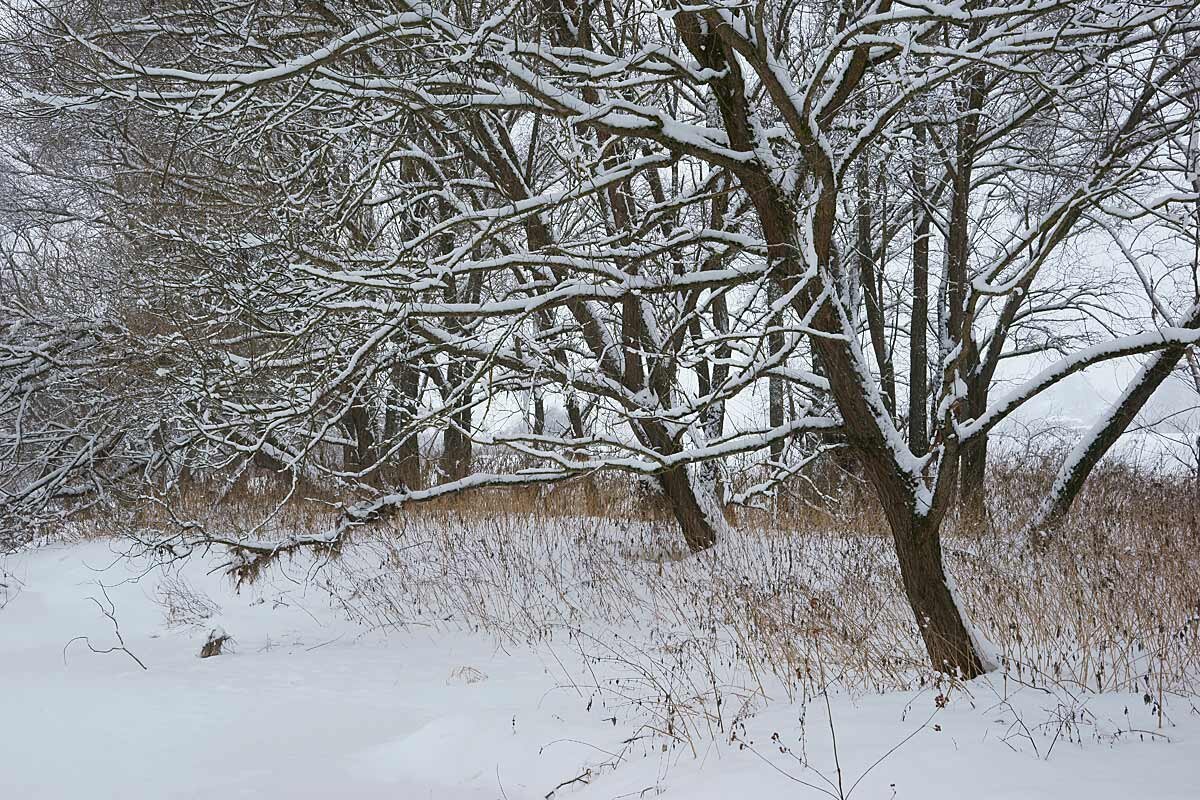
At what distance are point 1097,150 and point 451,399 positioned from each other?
5.56 meters

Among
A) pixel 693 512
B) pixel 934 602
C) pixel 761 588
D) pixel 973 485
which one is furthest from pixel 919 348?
pixel 934 602

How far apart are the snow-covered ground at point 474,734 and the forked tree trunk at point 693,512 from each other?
210 cm

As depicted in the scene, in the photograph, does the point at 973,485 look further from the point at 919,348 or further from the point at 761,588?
the point at 761,588

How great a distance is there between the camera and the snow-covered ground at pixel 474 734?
3.23 metres

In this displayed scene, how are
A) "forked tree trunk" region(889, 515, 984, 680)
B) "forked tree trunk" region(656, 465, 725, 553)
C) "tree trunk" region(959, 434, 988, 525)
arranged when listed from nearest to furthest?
"forked tree trunk" region(889, 515, 984, 680) → "forked tree trunk" region(656, 465, 725, 553) → "tree trunk" region(959, 434, 988, 525)

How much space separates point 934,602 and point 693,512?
3421mm

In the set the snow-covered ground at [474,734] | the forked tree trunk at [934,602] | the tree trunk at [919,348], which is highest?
the tree trunk at [919,348]

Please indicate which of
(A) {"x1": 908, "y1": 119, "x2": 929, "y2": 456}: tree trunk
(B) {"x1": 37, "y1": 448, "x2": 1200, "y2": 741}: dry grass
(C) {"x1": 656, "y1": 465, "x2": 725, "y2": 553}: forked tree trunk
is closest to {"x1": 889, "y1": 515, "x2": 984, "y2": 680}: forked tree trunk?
(B) {"x1": 37, "y1": 448, "x2": 1200, "y2": 741}: dry grass

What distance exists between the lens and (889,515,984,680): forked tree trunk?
14.6 feet

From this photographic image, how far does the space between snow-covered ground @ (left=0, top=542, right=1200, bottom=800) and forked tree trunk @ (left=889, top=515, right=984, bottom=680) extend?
217 millimetres

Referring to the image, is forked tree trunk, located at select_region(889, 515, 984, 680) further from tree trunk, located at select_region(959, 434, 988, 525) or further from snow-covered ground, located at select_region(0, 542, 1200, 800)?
tree trunk, located at select_region(959, 434, 988, 525)

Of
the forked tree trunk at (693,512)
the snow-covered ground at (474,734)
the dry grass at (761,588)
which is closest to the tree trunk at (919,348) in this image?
the dry grass at (761,588)

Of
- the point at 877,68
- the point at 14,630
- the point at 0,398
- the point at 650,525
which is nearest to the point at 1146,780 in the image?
the point at 877,68

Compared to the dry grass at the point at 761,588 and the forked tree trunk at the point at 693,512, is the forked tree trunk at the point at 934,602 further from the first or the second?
the forked tree trunk at the point at 693,512
